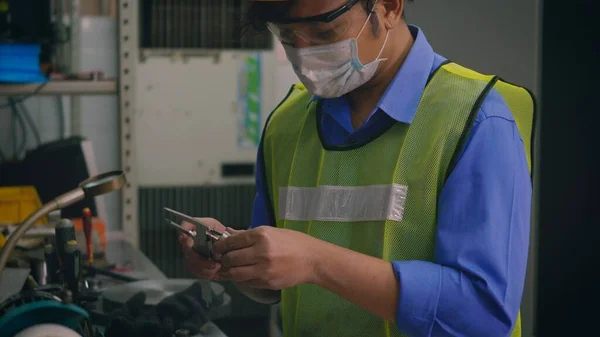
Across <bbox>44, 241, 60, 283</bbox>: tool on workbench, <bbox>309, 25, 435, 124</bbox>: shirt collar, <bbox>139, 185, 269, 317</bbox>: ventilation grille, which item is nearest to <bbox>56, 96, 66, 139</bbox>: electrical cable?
<bbox>139, 185, 269, 317</bbox>: ventilation grille

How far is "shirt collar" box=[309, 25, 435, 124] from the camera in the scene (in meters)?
1.32

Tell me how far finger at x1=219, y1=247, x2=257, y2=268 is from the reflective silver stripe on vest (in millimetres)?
250

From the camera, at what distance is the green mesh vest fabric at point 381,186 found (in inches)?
49.8

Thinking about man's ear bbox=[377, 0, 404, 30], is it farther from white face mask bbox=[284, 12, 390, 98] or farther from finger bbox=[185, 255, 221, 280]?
finger bbox=[185, 255, 221, 280]

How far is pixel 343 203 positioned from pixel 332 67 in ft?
0.71

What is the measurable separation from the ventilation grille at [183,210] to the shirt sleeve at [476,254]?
171 centimetres

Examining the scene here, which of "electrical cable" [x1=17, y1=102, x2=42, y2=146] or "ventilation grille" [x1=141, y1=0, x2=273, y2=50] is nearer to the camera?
"ventilation grille" [x1=141, y1=0, x2=273, y2=50]

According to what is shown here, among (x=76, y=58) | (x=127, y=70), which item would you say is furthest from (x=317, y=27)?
(x=76, y=58)

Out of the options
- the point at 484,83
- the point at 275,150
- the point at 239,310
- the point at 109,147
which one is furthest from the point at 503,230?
the point at 109,147

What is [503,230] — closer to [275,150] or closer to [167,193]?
[275,150]

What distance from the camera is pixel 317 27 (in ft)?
4.37

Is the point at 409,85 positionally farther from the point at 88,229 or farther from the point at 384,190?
the point at 88,229

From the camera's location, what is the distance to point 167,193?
A: 290 centimetres

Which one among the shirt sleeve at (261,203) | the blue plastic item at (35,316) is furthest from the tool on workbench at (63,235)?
the blue plastic item at (35,316)
